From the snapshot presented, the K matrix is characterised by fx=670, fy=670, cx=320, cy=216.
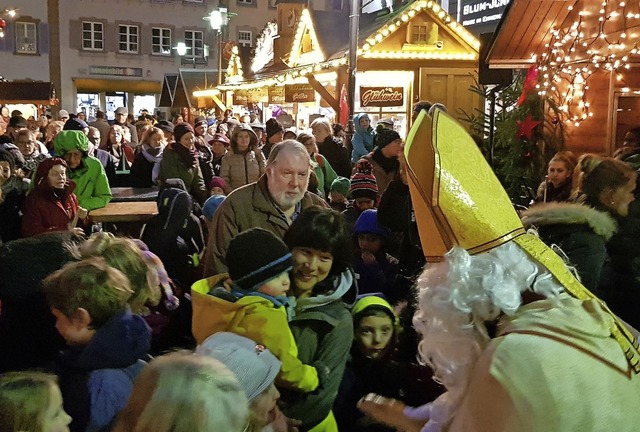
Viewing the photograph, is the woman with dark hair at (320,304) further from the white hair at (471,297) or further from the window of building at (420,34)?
the window of building at (420,34)

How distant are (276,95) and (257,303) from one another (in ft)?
48.6

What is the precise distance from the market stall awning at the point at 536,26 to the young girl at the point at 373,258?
486 centimetres

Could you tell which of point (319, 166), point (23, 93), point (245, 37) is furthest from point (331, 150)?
point (245, 37)

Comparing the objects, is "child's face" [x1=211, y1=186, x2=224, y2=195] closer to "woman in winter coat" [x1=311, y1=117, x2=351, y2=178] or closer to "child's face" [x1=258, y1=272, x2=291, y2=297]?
"woman in winter coat" [x1=311, y1=117, x2=351, y2=178]

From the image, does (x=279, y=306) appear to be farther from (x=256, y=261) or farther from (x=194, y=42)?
(x=194, y=42)

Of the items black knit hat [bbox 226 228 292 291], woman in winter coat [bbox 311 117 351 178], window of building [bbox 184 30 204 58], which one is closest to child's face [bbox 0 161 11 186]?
black knit hat [bbox 226 228 292 291]

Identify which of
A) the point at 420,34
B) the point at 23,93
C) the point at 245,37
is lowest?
the point at 23,93

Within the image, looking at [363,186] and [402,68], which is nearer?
[363,186]

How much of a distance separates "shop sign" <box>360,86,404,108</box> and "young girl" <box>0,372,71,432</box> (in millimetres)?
11494

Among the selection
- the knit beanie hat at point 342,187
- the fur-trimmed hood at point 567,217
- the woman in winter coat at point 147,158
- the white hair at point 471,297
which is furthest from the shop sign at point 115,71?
the white hair at point 471,297

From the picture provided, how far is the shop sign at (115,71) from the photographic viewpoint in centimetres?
4134

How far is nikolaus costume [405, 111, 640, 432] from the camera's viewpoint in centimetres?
150

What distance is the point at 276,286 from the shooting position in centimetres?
301

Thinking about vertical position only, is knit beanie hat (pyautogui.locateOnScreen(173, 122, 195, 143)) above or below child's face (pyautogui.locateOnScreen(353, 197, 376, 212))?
above
